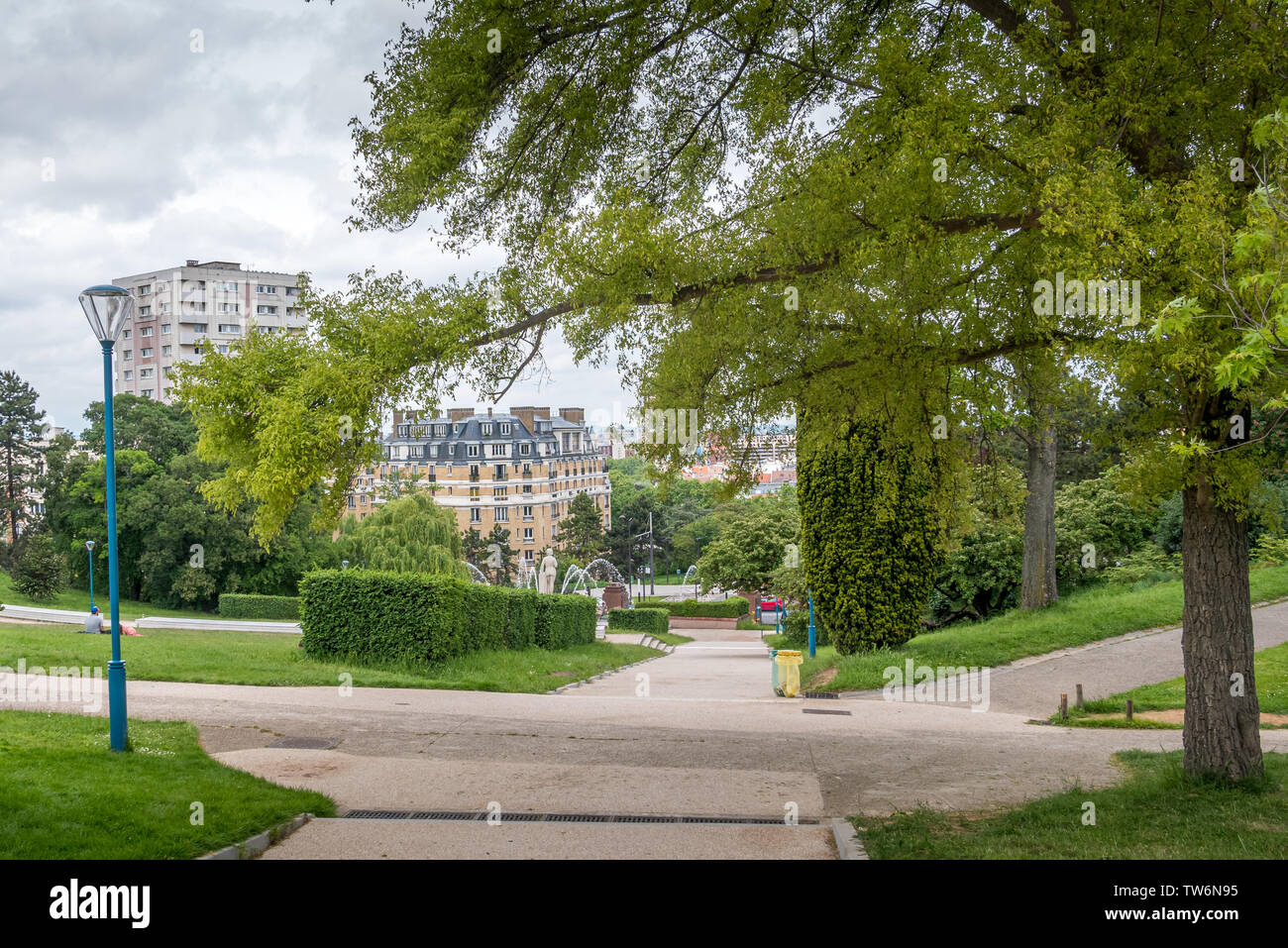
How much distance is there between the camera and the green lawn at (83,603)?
1722 inches

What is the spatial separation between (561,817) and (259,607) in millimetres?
40828

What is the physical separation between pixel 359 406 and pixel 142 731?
15.2ft

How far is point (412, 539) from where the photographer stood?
1724 inches

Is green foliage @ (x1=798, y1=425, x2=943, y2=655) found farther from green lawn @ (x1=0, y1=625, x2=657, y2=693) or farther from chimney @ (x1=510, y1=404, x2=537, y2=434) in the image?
chimney @ (x1=510, y1=404, x2=537, y2=434)

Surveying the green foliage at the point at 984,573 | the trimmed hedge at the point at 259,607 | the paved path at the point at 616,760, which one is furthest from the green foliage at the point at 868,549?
the trimmed hedge at the point at 259,607

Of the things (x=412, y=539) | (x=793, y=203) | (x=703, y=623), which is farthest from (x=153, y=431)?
(x=793, y=203)

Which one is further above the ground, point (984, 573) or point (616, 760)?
point (984, 573)

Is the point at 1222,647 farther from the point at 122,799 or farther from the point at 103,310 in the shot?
the point at 103,310

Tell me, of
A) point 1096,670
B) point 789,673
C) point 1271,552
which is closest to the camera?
point 789,673

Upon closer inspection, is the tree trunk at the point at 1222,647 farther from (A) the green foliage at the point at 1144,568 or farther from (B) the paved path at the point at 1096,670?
(A) the green foliage at the point at 1144,568

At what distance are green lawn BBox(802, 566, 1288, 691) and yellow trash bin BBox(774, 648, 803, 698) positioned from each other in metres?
0.69

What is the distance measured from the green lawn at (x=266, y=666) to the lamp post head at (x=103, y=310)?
27.4 ft

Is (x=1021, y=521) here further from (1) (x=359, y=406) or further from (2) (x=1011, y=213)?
(1) (x=359, y=406)
